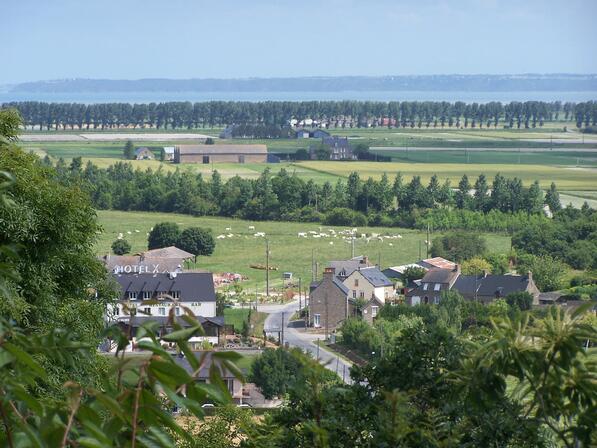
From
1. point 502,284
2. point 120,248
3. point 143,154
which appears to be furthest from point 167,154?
point 502,284

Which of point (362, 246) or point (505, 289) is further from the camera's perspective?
point (362, 246)

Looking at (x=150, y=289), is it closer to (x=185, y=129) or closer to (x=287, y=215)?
(x=287, y=215)

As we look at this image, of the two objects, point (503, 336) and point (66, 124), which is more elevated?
point (503, 336)

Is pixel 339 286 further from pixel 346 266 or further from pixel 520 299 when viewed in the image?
pixel 520 299

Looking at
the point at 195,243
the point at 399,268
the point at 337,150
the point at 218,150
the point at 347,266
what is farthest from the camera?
the point at 337,150

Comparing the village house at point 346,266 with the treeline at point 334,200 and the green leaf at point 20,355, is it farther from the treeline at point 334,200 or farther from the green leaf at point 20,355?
the green leaf at point 20,355

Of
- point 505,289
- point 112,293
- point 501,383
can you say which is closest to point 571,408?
point 501,383

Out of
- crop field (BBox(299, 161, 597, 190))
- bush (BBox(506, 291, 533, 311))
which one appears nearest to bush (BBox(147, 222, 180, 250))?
bush (BBox(506, 291, 533, 311))
